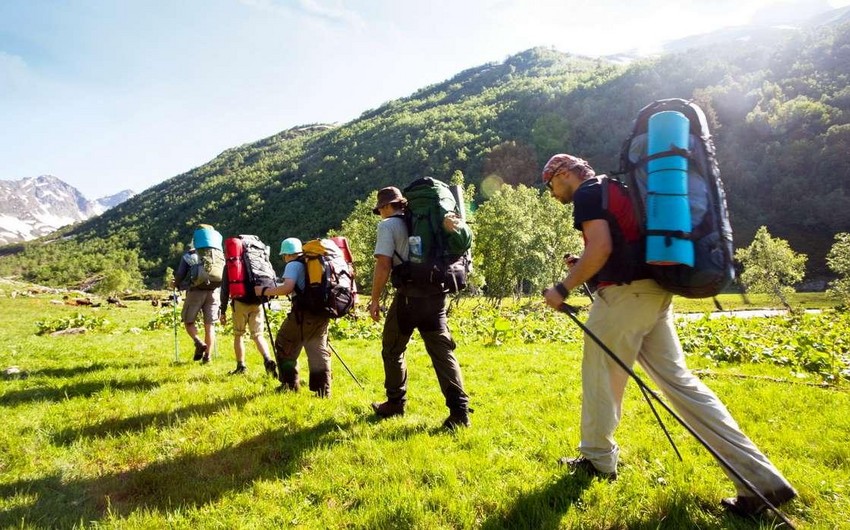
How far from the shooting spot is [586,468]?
13.9ft

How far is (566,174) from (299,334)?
485 cm

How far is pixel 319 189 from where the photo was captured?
17475cm

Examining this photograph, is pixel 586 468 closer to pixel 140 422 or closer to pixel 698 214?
pixel 698 214

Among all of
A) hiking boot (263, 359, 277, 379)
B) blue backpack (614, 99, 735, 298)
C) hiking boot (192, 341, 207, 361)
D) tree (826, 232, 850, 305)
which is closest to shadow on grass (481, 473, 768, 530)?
blue backpack (614, 99, 735, 298)

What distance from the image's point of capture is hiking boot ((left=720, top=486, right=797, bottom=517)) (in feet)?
11.1

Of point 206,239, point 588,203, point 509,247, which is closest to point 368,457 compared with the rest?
point 588,203

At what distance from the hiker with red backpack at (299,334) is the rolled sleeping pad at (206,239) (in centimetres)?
324

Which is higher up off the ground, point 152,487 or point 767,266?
point 152,487

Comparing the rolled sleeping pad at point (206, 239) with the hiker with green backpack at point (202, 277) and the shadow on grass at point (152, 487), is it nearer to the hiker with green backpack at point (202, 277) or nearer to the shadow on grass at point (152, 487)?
the hiker with green backpack at point (202, 277)

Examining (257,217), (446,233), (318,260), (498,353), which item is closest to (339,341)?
(498,353)

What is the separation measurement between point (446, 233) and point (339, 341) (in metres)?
10.1

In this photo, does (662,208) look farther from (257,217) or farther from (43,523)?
(257,217)

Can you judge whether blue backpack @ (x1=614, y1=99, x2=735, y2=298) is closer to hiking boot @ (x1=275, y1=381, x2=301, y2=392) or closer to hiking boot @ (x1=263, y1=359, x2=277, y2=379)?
hiking boot @ (x1=275, y1=381, x2=301, y2=392)

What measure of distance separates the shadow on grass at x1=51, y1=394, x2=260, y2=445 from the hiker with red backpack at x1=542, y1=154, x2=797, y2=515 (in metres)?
5.42
